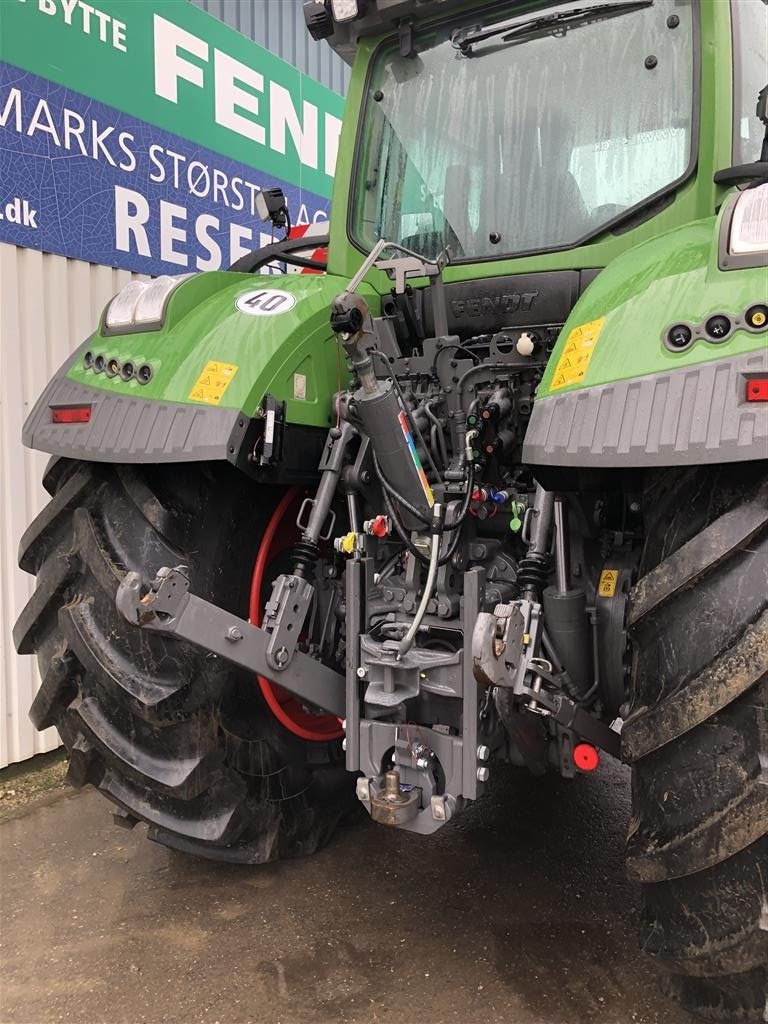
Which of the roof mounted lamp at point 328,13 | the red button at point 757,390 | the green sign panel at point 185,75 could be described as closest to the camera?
the red button at point 757,390

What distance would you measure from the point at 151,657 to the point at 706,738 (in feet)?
4.00

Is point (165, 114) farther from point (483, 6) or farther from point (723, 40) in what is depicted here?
→ point (723, 40)

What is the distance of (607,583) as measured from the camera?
5.94 ft

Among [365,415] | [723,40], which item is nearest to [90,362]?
[365,415]

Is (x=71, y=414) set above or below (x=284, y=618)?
above

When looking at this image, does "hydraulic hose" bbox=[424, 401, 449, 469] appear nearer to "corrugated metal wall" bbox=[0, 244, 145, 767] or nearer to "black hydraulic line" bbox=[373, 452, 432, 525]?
"black hydraulic line" bbox=[373, 452, 432, 525]

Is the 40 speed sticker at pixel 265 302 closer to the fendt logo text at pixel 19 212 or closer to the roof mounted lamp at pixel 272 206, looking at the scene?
the roof mounted lamp at pixel 272 206

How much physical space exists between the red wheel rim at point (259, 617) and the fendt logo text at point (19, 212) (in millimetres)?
1739

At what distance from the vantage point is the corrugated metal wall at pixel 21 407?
317 centimetres

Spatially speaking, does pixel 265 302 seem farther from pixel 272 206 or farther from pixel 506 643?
pixel 506 643

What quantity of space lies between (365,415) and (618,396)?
58 centimetres

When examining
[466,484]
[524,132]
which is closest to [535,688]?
[466,484]

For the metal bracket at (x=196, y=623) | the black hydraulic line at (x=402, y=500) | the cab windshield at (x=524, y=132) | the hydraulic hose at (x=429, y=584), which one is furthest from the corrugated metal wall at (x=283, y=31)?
the metal bracket at (x=196, y=623)

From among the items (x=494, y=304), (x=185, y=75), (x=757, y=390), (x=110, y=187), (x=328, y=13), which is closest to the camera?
(x=757, y=390)
